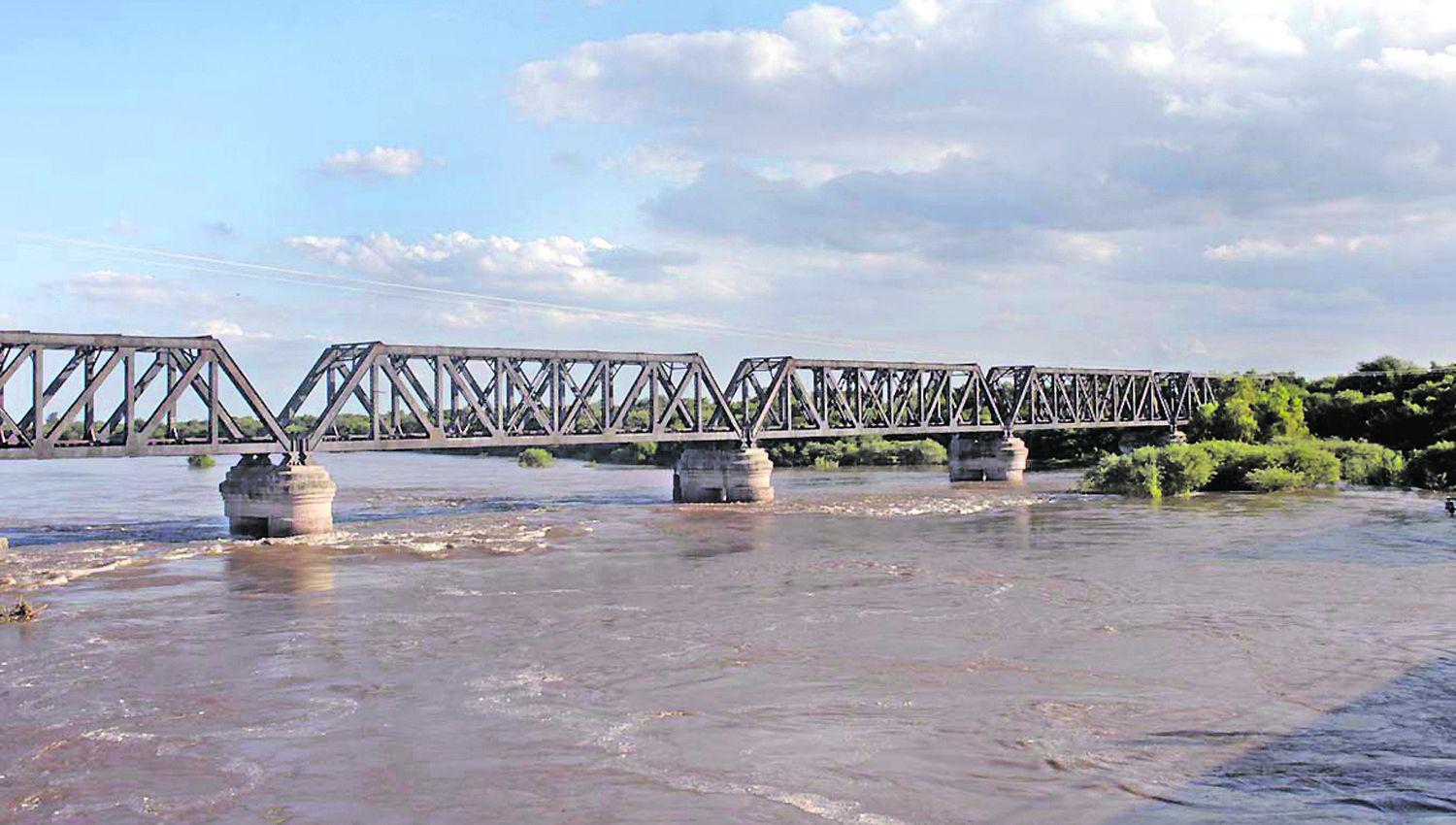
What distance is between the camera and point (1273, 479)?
68875mm

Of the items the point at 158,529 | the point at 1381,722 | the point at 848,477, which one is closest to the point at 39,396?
the point at 158,529

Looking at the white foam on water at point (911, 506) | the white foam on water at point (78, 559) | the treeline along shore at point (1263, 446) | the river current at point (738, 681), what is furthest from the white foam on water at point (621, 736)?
the white foam on water at point (911, 506)

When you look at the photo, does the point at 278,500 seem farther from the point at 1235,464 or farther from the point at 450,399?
the point at 1235,464

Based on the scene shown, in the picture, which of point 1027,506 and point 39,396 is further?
point 1027,506

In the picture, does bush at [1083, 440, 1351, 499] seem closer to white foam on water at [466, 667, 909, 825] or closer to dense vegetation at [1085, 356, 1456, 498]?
dense vegetation at [1085, 356, 1456, 498]

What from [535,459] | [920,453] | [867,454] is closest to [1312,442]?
[920,453]

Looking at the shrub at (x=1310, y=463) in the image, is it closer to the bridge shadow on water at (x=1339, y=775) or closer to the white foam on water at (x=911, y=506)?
the white foam on water at (x=911, y=506)

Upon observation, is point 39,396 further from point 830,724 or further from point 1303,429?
point 1303,429

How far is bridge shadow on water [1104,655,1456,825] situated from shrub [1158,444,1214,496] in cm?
5219

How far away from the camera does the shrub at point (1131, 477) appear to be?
6838 centimetres

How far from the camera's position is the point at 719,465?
69438 millimetres

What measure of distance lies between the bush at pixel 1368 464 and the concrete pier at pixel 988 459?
21678 millimetres

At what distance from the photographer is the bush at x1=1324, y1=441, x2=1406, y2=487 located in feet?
241

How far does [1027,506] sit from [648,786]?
169 ft
